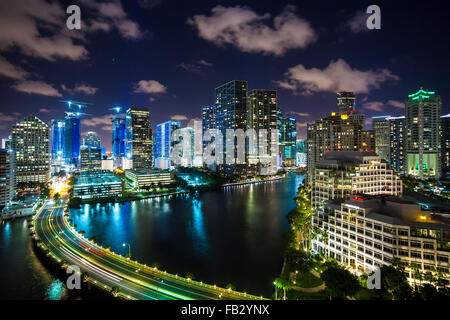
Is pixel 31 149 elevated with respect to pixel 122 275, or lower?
elevated

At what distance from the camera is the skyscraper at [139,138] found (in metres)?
83.4

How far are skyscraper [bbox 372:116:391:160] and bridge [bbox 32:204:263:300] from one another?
6679 cm

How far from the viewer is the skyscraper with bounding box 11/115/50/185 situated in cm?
5219

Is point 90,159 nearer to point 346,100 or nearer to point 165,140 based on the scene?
point 165,140

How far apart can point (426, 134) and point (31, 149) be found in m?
84.1

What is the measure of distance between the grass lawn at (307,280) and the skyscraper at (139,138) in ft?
252

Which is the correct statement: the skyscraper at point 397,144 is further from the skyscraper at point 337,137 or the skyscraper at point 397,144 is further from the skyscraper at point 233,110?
the skyscraper at point 233,110

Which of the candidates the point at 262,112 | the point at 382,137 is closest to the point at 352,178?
the point at 382,137

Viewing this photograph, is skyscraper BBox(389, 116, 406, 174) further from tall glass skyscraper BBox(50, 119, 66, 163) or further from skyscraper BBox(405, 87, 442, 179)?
tall glass skyscraper BBox(50, 119, 66, 163)

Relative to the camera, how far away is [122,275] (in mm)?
13898

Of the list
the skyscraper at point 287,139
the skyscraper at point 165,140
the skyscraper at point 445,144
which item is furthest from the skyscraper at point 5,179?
the skyscraper at point 287,139

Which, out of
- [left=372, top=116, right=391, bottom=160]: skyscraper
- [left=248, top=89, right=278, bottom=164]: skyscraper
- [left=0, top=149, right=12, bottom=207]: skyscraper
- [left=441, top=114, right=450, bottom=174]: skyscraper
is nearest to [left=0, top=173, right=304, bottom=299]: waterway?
[left=0, top=149, right=12, bottom=207]: skyscraper

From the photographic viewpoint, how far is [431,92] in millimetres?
48500
